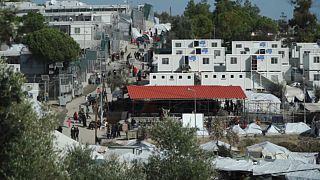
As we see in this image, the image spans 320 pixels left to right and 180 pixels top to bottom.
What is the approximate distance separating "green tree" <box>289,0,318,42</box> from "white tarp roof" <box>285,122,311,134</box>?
158ft

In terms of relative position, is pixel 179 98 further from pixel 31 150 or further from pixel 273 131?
pixel 31 150

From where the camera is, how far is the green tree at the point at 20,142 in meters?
12.3

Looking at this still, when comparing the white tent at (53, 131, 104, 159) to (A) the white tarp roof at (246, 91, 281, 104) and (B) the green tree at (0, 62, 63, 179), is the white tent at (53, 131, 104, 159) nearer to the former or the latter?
(B) the green tree at (0, 62, 63, 179)

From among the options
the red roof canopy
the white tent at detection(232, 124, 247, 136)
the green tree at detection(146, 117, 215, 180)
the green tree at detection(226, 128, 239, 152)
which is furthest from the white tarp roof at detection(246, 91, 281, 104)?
the green tree at detection(146, 117, 215, 180)

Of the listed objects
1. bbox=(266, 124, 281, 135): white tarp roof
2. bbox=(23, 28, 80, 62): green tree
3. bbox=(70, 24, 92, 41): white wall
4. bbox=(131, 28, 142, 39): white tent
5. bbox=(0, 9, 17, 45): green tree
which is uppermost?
bbox=(131, 28, 142, 39): white tent

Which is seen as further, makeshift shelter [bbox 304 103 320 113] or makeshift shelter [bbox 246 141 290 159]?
makeshift shelter [bbox 304 103 320 113]

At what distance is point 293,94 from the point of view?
180 feet

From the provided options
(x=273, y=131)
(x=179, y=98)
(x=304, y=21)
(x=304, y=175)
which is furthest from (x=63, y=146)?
(x=304, y=21)

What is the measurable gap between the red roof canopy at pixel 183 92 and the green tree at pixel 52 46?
1226cm

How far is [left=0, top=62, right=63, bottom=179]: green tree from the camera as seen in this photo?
12281 millimetres

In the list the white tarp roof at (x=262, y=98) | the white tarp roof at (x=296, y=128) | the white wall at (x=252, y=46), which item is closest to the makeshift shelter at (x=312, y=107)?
the white tarp roof at (x=262, y=98)

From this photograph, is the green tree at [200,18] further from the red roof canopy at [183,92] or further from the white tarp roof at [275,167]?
the white tarp roof at [275,167]

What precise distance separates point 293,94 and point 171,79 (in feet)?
31.7

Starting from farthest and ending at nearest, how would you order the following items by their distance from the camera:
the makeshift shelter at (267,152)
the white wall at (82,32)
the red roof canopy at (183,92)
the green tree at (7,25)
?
the white wall at (82,32)
the red roof canopy at (183,92)
the makeshift shelter at (267,152)
the green tree at (7,25)
